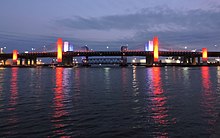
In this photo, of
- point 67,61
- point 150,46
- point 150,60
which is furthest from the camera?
point 67,61

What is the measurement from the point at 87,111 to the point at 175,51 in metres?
156

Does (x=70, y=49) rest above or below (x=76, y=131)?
above

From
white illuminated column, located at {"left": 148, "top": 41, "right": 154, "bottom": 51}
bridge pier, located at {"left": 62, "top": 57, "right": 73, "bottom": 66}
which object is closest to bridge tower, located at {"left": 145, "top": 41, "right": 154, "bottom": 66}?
white illuminated column, located at {"left": 148, "top": 41, "right": 154, "bottom": 51}

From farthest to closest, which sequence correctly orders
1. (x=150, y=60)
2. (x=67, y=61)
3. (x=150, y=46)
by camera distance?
(x=67, y=61), (x=150, y=60), (x=150, y=46)

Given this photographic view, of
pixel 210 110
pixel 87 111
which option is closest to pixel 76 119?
pixel 87 111

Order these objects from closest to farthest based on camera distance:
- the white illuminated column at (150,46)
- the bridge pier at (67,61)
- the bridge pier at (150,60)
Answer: the white illuminated column at (150,46), the bridge pier at (150,60), the bridge pier at (67,61)

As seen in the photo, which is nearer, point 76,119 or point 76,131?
point 76,131

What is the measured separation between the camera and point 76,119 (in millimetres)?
14055

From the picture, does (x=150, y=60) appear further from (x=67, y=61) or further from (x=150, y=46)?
(x=67, y=61)

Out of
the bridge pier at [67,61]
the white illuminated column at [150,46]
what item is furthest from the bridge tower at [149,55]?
the bridge pier at [67,61]

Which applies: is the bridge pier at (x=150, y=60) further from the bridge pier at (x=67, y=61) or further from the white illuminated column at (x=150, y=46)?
the bridge pier at (x=67, y=61)

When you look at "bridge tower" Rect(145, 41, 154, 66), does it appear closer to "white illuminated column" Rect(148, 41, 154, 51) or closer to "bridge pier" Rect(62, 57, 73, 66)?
"white illuminated column" Rect(148, 41, 154, 51)

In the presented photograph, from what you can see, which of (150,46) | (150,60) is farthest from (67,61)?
(150,46)

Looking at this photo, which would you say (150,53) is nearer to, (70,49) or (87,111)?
(70,49)
